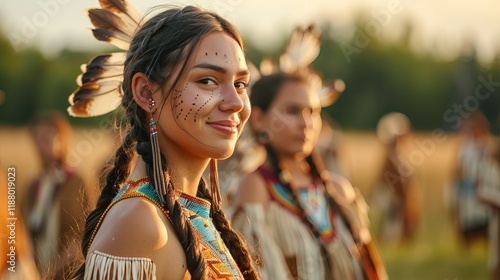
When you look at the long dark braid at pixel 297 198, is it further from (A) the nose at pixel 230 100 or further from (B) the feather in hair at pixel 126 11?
(A) the nose at pixel 230 100

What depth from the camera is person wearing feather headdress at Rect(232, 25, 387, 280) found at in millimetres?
4582

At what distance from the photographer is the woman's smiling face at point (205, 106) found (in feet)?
7.79

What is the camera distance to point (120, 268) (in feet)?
7.06

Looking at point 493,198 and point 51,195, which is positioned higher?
point 51,195

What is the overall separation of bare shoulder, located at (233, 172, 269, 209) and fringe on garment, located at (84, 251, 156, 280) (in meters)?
2.47

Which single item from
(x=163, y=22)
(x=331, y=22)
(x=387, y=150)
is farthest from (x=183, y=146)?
(x=331, y=22)

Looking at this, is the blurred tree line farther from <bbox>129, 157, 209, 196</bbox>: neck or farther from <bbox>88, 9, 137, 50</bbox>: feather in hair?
<bbox>129, 157, 209, 196</bbox>: neck

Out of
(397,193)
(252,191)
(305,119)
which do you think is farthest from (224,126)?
(397,193)

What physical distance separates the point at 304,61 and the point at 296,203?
808mm

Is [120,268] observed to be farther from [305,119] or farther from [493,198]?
[493,198]

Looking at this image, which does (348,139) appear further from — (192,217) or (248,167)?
(192,217)

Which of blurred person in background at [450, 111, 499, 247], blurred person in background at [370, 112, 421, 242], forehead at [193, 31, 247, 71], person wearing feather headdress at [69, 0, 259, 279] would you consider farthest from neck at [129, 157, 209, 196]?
blurred person in background at [370, 112, 421, 242]

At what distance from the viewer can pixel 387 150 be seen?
36.3ft

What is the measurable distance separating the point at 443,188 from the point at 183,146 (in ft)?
31.2
